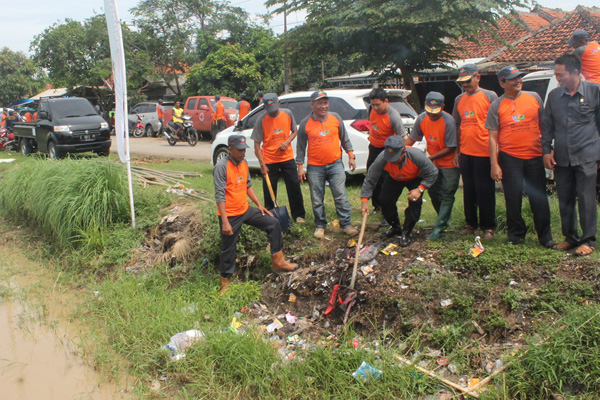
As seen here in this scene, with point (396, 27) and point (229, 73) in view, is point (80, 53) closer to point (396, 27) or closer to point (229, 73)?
point (229, 73)

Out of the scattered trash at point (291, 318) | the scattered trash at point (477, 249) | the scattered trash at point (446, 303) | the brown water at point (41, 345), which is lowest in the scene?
the brown water at point (41, 345)

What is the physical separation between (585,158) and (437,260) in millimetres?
1550

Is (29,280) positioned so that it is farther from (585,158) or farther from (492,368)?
(585,158)

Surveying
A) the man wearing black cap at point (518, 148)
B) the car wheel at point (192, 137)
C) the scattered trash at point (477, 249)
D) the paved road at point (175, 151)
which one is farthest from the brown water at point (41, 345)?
the car wheel at point (192, 137)

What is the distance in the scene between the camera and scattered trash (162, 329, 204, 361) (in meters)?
4.51

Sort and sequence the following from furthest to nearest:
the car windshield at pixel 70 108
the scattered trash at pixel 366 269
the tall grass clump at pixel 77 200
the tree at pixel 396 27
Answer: the car windshield at pixel 70 108 → the tree at pixel 396 27 → the tall grass clump at pixel 77 200 → the scattered trash at pixel 366 269

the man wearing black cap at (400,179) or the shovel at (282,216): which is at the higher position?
the man wearing black cap at (400,179)

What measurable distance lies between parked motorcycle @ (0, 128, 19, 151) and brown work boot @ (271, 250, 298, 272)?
14.9 meters

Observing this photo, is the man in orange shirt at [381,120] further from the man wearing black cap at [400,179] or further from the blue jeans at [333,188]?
the man wearing black cap at [400,179]

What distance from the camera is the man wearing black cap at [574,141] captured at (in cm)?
427

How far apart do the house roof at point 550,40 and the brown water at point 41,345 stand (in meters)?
12.9

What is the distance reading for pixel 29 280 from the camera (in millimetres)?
6891

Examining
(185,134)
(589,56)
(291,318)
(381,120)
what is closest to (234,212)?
(291,318)

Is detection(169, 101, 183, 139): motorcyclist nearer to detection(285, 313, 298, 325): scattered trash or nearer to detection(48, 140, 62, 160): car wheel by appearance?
detection(48, 140, 62, 160): car wheel
